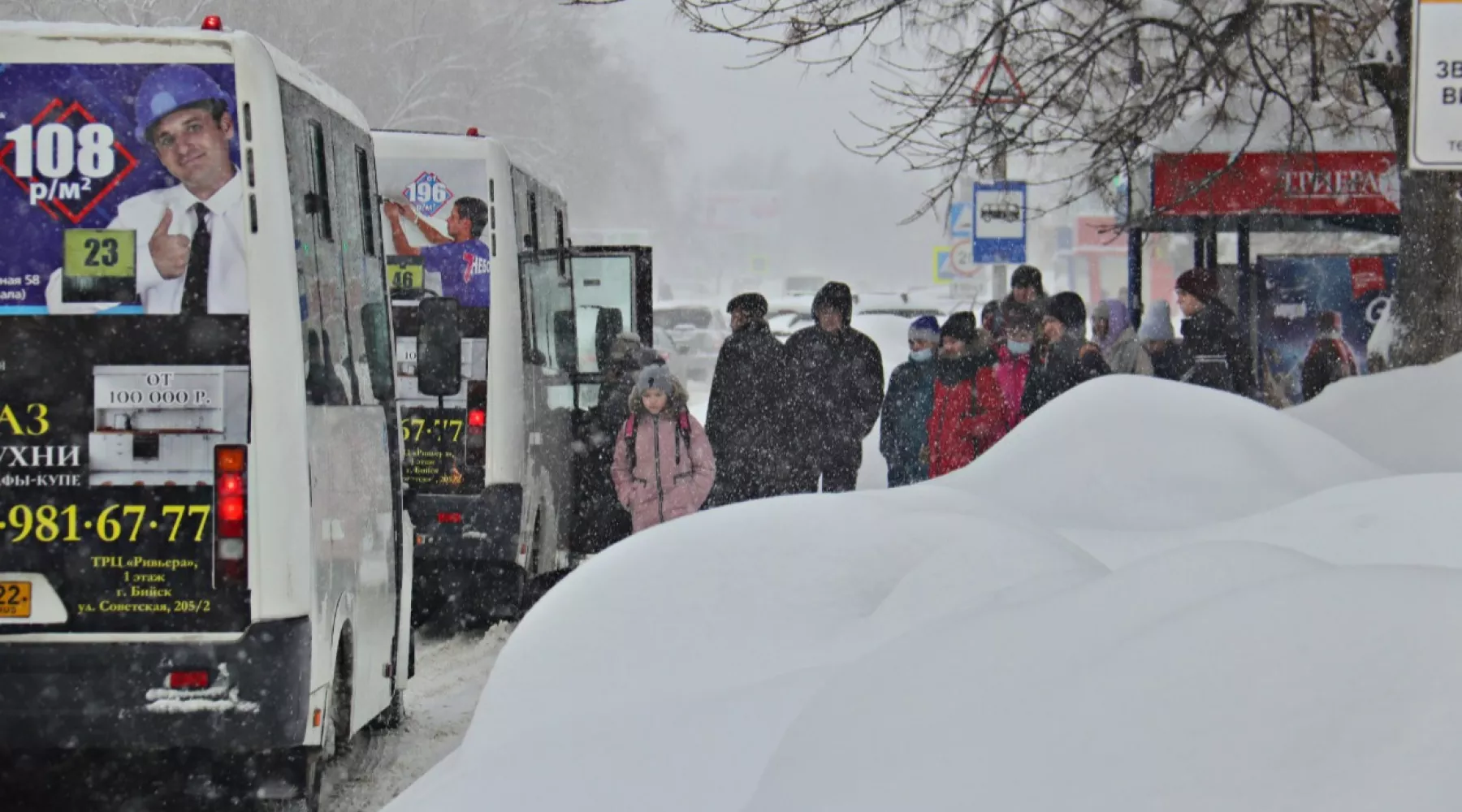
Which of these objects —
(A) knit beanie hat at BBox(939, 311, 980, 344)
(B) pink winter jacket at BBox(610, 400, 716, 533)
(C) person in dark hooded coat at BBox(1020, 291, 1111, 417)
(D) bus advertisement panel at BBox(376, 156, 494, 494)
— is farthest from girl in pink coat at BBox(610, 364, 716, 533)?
(C) person in dark hooded coat at BBox(1020, 291, 1111, 417)

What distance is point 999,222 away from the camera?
1725 cm

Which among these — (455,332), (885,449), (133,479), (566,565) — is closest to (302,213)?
(133,479)

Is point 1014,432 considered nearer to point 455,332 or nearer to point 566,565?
point 455,332

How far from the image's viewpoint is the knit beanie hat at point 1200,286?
11.8 m

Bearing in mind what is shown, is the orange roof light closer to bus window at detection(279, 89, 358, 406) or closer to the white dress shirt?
bus window at detection(279, 89, 358, 406)

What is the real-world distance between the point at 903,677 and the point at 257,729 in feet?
9.44

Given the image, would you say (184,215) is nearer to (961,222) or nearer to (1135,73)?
(1135,73)

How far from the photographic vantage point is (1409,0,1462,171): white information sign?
22.3 feet

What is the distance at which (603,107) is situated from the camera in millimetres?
63844

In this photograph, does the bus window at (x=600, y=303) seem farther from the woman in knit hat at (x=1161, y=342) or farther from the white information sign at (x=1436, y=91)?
the white information sign at (x=1436, y=91)

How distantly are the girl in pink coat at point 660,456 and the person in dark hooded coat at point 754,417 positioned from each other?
0.22 m

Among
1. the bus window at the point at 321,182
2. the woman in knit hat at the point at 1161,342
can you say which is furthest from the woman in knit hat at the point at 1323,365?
the bus window at the point at 321,182

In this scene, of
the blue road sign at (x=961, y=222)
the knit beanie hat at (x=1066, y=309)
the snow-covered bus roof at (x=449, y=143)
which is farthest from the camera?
the blue road sign at (x=961, y=222)

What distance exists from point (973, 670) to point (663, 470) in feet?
22.5
